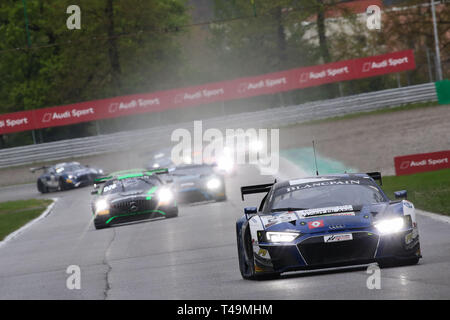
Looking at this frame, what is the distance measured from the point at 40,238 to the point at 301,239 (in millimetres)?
13947

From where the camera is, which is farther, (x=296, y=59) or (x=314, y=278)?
(x=296, y=59)

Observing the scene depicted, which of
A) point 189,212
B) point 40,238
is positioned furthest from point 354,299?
point 189,212

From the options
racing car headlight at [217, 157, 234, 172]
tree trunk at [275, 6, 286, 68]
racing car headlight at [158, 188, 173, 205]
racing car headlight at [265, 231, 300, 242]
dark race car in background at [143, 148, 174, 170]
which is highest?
tree trunk at [275, 6, 286, 68]

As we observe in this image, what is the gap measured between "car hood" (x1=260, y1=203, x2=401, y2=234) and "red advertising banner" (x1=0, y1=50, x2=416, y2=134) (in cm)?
3967

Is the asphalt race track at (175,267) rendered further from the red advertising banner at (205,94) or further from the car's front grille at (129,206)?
the red advertising banner at (205,94)

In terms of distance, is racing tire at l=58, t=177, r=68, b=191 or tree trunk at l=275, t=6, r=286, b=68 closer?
racing tire at l=58, t=177, r=68, b=191

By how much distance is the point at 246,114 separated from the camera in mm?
50188

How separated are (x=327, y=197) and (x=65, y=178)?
31.2 m

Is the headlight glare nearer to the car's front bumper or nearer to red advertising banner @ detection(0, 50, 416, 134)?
the car's front bumper

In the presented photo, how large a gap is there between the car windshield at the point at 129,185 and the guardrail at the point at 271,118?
24.8 metres

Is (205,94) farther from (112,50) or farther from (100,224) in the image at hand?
(100,224)

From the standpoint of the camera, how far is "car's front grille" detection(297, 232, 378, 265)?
10492mm

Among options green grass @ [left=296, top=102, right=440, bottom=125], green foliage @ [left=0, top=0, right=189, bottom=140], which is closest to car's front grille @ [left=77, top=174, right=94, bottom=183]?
green grass @ [left=296, top=102, right=440, bottom=125]

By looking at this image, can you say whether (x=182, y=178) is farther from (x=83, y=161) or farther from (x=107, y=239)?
(x=83, y=161)
